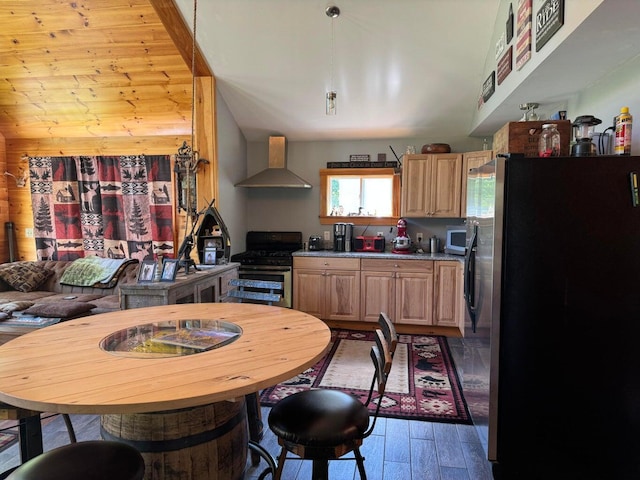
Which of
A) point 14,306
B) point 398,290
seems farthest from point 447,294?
point 14,306

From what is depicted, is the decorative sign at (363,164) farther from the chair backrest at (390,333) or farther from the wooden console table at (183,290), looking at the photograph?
the chair backrest at (390,333)

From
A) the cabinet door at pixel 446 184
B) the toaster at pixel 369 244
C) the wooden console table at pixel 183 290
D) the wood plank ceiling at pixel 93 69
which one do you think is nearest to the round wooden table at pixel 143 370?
the wooden console table at pixel 183 290

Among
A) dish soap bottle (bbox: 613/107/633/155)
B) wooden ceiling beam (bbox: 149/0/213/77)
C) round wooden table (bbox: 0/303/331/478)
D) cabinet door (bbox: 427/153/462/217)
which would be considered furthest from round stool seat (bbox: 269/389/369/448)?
cabinet door (bbox: 427/153/462/217)

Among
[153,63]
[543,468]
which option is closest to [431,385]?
[543,468]

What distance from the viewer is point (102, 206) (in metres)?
4.18

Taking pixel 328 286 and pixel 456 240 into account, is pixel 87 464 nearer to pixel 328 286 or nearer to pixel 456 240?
pixel 328 286

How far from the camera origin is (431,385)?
2.90 meters

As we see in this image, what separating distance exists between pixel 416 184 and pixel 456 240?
30.6 inches

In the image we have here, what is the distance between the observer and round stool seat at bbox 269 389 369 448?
125 centimetres

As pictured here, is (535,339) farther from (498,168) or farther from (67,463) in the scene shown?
(67,463)

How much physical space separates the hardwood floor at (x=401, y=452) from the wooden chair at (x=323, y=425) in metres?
0.68

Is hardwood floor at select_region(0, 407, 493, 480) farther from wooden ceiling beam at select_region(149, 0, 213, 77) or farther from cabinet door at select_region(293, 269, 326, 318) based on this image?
wooden ceiling beam at select_region(149, 0, 213, 77)

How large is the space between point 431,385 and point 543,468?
3.56 feet

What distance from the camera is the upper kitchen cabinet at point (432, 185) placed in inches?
164
